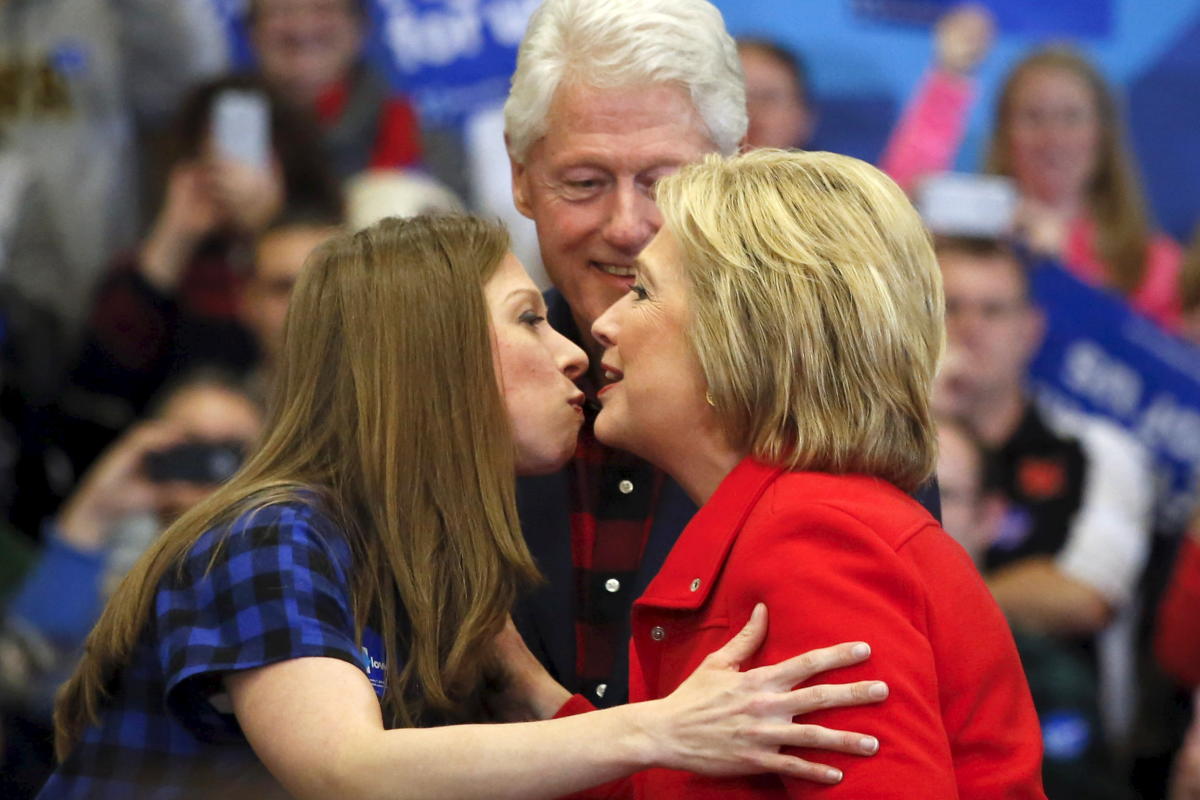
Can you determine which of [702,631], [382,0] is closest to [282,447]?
[702,631]

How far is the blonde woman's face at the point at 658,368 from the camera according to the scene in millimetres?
1963

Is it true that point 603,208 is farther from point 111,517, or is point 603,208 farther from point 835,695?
point 111,517

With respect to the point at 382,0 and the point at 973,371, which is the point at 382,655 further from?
the point at 382,0

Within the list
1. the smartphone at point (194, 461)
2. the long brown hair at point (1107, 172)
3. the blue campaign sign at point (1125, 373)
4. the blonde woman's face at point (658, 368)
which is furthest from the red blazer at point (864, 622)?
the long brown hair at point (1107, 172)

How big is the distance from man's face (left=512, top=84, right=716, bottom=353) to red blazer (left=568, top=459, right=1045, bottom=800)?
24.3 inches

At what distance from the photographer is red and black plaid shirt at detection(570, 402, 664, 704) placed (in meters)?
2.34

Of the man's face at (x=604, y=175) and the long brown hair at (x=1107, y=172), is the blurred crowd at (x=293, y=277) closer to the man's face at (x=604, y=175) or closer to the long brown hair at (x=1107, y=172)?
the long brown hair at (x=1107, y=172)

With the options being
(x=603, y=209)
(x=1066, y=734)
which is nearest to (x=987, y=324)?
(x=1066, y=734)

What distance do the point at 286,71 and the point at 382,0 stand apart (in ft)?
1.16

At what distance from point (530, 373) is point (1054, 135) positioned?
9.84 feet

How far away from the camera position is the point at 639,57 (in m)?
2.43

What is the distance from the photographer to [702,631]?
1862mm

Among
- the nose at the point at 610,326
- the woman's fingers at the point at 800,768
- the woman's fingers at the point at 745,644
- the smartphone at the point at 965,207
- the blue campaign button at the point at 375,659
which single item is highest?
the nose at the point at 610,326

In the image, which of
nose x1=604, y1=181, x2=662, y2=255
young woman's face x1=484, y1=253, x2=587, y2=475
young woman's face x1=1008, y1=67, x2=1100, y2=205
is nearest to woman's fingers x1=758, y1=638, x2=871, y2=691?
young woman's face x1=484, y1=253, x2=587, y2=475
